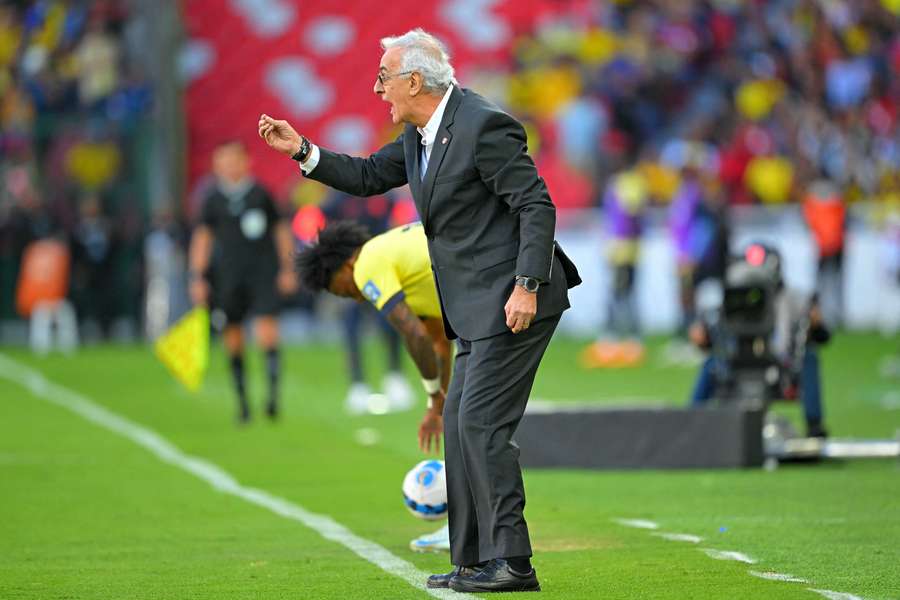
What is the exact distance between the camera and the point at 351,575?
7.62 meters

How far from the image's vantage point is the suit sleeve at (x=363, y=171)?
295 inches

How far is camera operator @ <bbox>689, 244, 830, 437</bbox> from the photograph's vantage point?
12.3 meters

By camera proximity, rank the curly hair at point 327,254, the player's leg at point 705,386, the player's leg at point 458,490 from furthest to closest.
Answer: the player's leg at point 705,386
the curly hair at point 327,254
the player's leg at point 458,490

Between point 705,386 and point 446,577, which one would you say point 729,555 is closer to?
point 446,577

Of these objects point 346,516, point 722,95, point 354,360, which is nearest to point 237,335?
point 354,360

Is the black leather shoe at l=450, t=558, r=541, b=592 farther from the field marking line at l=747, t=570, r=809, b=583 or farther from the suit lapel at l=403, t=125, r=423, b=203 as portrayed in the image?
the suit lapel at l=403, t=125, r=423, b=203

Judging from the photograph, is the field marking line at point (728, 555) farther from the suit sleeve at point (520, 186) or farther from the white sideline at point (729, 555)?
the suit sleeve at point (520, 186)

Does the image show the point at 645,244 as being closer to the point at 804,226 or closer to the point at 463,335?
the point at 804,226

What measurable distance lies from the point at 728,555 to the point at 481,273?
188 cm

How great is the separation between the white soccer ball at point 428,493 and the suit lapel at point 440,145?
1.71 meters

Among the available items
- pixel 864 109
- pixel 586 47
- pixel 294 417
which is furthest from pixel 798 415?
pixel 586 47

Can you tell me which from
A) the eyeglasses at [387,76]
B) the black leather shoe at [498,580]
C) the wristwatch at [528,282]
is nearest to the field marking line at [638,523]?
the black leather shoe at [498,580]

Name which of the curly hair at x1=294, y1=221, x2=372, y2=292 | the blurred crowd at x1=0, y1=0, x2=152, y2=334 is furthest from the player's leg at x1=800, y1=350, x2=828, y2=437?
the blurred crowd at x1=0, y1=0, x2=152, y2=334

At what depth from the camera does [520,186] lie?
6.89 meters
